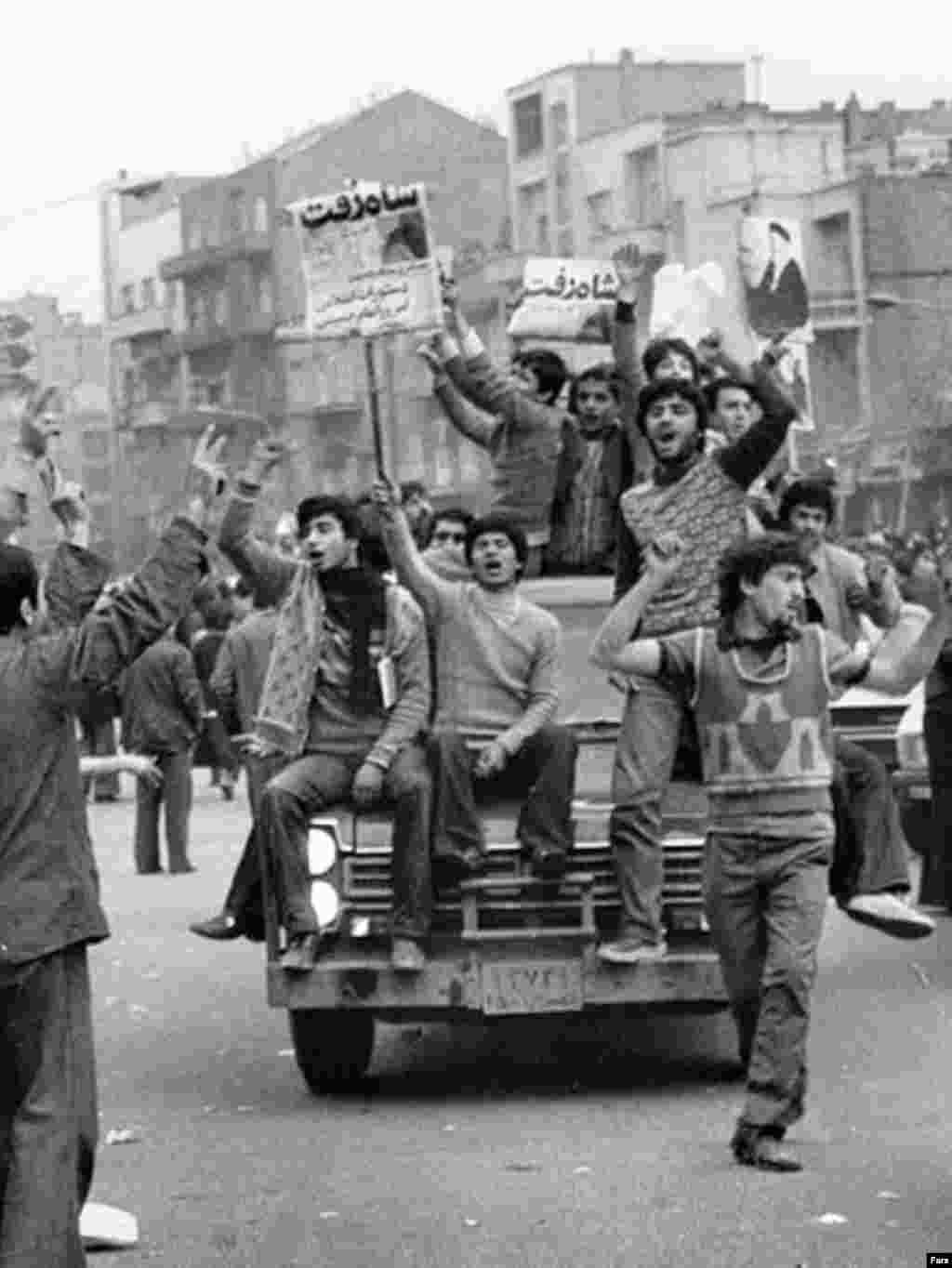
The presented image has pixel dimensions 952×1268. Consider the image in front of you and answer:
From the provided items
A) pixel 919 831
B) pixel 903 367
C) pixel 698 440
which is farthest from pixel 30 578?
pixel 903 367

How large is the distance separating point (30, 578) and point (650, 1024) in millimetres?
6723

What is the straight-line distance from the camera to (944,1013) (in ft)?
50.1

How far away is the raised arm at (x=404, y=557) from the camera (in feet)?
43.4

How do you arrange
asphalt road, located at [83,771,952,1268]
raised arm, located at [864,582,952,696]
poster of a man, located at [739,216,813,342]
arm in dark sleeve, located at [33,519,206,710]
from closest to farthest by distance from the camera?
arm in dark sleeve, located at [33,519,206,710] → asphalt road, located at [83,771,952,1268] → raised arm, located at [864,582,952,696] → poster of a man, located at [739,216,813,342]

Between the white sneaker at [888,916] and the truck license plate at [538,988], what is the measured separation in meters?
0.95

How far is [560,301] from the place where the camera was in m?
17.3

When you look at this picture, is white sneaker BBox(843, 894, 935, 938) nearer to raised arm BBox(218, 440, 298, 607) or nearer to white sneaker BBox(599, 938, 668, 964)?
white sneaker BBox(599, 938, 668, 964)

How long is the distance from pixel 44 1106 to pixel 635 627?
11.8ft

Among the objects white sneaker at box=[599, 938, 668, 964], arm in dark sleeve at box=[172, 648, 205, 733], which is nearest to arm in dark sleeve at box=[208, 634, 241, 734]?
arm in dark sleeve at box=[172, 648, 205, 733]

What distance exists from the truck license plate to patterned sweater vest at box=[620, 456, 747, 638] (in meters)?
1.16

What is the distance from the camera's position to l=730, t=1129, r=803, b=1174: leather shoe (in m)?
11.1

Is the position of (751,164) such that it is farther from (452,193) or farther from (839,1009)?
(839,1009)

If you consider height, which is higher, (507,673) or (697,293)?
(697,293)

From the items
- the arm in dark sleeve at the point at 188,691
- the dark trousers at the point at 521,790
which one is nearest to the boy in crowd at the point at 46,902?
the dark trousers at the point at 521,790
